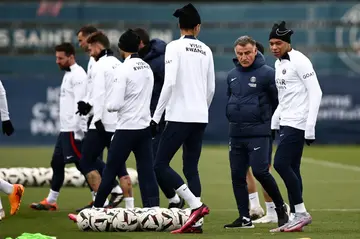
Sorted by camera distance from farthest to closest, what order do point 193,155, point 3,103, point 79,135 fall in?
1. point 79,135
2. point 3,103
3. point 193,155

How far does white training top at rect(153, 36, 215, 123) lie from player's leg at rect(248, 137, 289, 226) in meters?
0.65

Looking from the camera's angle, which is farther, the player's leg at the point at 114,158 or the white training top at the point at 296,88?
the player's leg at the point at 114,158

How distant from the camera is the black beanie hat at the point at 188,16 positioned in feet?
39.2

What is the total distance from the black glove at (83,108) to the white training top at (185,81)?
208cm

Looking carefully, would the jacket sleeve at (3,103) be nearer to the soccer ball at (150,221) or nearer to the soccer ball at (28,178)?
the soccer ball at (150,221)

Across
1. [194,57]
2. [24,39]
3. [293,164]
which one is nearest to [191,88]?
[194,57]

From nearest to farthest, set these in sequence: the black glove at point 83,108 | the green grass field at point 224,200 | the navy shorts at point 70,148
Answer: the green grass field at point 224,200
the black glove at point 83,108
the navy shorts at point 70,148

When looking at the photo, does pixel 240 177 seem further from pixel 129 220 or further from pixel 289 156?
pixel 129 220

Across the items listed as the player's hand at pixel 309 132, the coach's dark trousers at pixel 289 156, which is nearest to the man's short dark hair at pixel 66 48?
the coach's dark trousers at pixel 289 156

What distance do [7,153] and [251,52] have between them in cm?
1465

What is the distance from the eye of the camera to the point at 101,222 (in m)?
11.9

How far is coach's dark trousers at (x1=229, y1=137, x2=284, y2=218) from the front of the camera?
12.2 m

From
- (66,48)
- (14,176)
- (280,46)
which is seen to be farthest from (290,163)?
(14,176)

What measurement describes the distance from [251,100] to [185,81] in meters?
0.82
